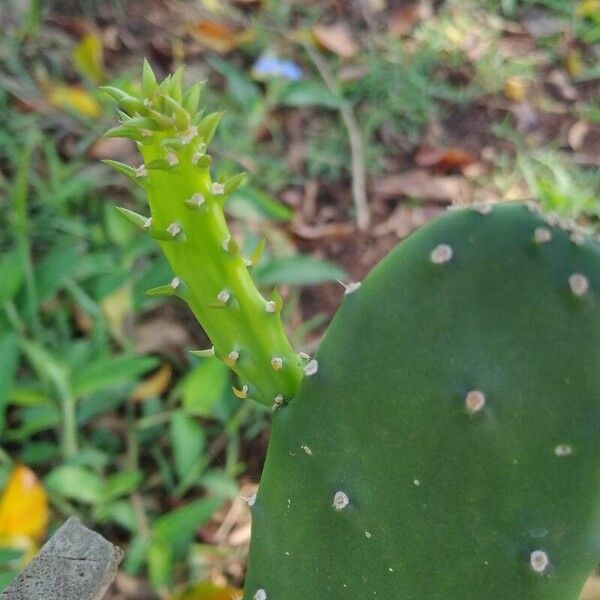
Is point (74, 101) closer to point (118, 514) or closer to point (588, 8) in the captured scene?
point (118, 514)

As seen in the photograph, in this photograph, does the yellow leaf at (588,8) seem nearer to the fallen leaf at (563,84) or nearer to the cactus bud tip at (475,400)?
the fallen leaf at (563,84)

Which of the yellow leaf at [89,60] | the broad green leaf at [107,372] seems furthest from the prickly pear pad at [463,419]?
the yellow leaf at [89,60]

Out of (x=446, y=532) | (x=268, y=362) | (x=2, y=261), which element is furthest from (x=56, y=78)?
(x=446, y=532)

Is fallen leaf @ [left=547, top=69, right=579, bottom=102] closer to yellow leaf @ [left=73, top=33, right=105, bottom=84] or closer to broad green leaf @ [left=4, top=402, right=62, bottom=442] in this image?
yellow leaf @ [left=73, top=33, right=105, bottom=84]

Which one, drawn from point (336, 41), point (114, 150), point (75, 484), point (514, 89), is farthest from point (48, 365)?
point (514, 89)

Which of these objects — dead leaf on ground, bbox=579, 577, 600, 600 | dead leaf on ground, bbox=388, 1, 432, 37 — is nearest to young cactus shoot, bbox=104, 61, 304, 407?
dead leaf on ground, bbox=579, 577, 600, 600
